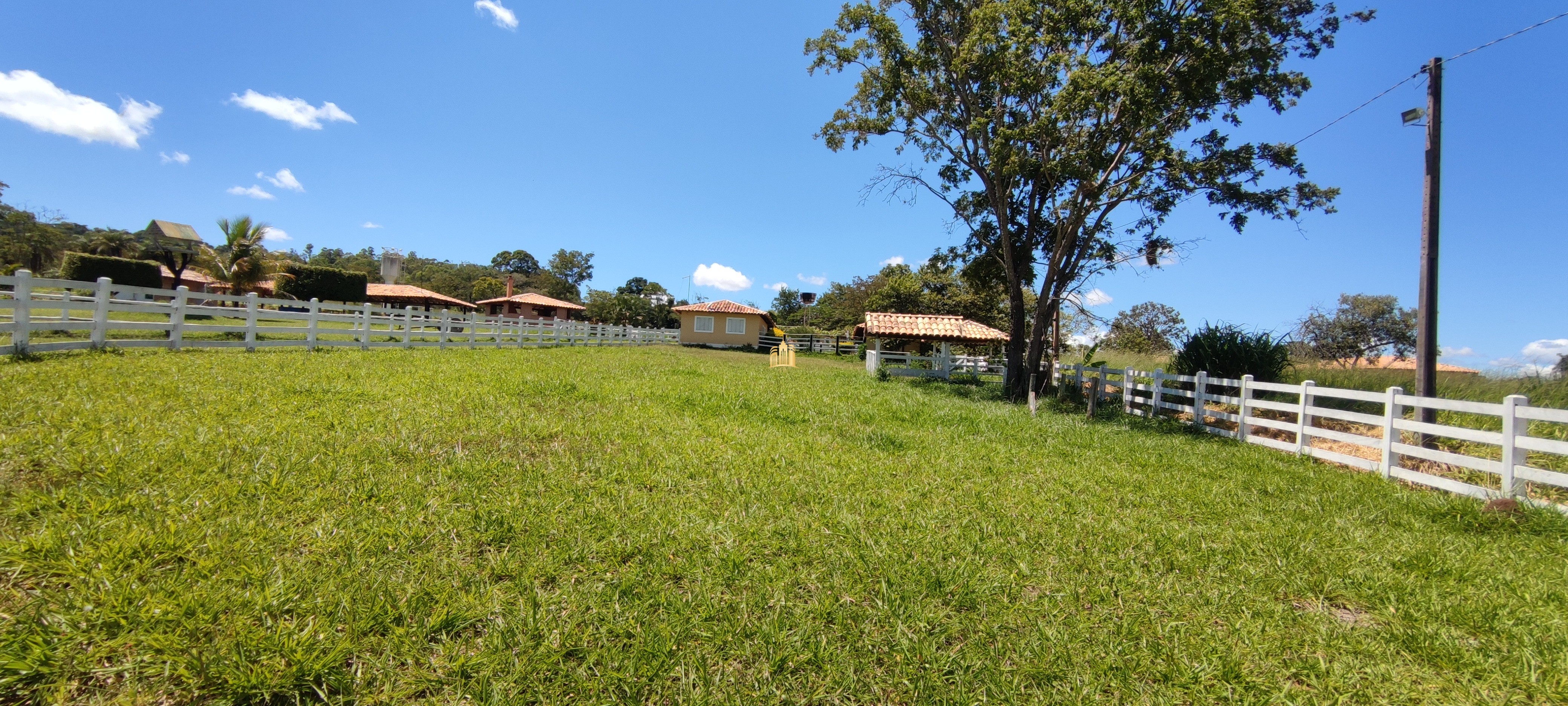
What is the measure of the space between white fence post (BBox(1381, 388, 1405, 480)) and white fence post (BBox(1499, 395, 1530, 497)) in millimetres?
943

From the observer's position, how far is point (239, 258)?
22391 mm

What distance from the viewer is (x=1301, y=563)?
3.42 metres

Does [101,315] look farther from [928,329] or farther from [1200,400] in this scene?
[928,329]

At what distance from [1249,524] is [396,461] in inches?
244

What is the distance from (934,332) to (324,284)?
30146 mm

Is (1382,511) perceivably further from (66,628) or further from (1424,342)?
(66,628)

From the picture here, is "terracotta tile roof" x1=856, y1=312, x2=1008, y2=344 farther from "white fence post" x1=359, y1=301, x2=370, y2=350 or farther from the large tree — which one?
"white fence post" x1=359, y1=301, x2=370, y2=350

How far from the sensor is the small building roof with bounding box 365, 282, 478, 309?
34844 mm

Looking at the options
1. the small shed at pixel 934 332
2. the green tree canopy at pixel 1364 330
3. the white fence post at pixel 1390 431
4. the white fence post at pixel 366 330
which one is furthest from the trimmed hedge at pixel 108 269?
the green tree canopy at pixel 1364 330

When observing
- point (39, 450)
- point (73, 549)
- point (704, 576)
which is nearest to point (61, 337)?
point (39, 450)

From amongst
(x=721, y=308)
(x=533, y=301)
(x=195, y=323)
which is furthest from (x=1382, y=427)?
(x=533, y=301)

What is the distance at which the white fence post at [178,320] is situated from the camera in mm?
8438

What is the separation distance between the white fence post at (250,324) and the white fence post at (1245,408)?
1551cm

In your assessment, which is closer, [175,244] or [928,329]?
[928,329]
